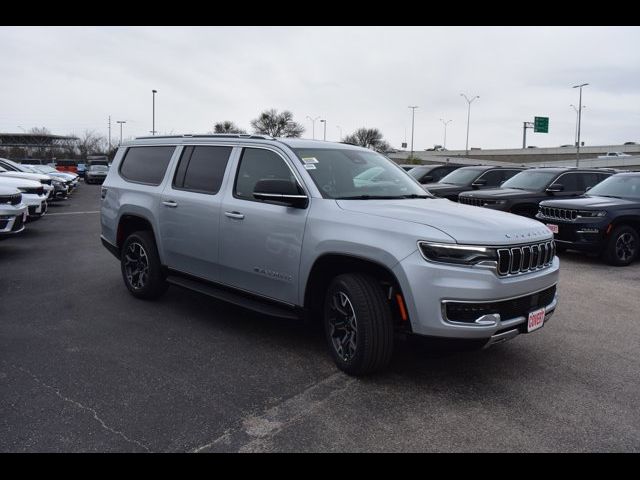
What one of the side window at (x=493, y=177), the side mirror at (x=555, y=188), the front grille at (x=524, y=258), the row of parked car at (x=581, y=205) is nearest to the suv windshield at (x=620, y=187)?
the row of parked car at (x=581, y=205)

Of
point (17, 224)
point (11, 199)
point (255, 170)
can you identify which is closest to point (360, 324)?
point (255, 170)

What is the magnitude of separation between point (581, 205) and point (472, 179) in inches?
233

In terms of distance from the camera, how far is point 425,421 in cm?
350

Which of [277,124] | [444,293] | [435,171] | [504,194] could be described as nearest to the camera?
[444,293]

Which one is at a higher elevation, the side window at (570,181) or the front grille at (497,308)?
the side window at (570,181)

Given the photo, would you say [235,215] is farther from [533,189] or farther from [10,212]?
[533,189]

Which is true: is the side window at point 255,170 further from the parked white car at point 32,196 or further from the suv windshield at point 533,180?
the suv windshield at point 533,180

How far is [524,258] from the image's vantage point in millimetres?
4043

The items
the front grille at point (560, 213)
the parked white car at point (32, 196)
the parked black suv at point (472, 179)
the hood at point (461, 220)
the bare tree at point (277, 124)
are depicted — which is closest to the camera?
the hood at point (461, 220)

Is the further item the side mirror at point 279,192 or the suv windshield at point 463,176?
the suv windshield at point 463,176

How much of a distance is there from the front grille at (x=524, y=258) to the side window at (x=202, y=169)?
111 inches

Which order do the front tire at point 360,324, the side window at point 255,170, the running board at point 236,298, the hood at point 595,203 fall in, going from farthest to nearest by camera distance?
1. the hood at point 595,203
2. the side window at point 255,170
3. the running board at point 236,298
4. the front tire at point 360,324

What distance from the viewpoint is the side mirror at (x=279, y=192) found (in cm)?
439
